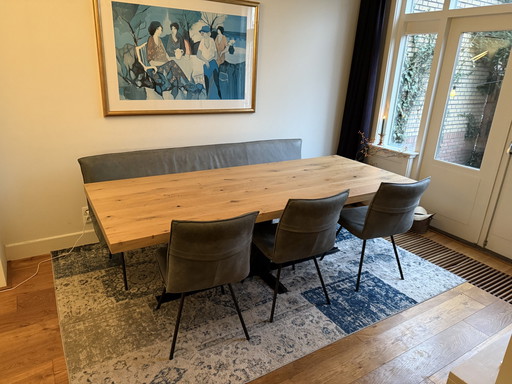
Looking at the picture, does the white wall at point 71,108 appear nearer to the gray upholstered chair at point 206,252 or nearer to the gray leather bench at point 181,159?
the gray leather bench at point 181,159

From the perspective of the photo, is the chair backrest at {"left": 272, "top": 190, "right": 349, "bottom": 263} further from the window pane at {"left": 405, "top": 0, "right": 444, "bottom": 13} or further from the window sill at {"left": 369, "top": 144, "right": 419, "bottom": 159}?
the window pane at {"left": 405, "top": 0, "right": 444, "bottom": 13}

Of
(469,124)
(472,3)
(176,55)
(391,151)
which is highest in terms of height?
(472,3)

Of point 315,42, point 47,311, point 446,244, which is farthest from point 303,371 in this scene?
point 315,42

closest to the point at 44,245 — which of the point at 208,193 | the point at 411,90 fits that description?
the point at 208,193

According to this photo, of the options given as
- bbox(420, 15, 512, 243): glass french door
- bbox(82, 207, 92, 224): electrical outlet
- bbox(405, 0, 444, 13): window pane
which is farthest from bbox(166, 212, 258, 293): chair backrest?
bbox(405, 0, 444, 13): window pane

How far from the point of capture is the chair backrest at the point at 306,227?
76.0 inches

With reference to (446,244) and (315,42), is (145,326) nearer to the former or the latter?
(446,244)

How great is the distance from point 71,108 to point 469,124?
349cm

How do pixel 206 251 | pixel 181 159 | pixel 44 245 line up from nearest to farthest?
1. pixel 206 251
2. pixel 44 245
3. pixel 181 159

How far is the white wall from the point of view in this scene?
2443 mm

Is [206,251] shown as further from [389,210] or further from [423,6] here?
[423,6]

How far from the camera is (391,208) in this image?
236 centimetres

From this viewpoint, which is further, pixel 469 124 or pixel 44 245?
pixel 469 124

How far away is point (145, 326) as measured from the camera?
2.11 metres
